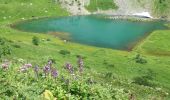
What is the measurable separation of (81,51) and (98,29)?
5038 cm

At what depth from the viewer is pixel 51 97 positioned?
1803 centimetres

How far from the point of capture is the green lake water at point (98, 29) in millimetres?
131250

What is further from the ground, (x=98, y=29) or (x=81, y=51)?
(x=81, y=51)

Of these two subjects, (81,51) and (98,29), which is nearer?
(81,51)

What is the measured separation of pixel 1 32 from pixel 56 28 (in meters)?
26.7

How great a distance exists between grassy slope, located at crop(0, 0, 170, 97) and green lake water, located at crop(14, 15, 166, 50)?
6.11 m

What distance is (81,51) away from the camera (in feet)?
341

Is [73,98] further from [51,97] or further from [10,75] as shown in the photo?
[10,75]

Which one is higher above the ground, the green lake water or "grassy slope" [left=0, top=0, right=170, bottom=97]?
"grassy slope" [left=0, top=0, right=170, bottom=97]

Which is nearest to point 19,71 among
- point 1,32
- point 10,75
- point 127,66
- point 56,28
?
point 10,75

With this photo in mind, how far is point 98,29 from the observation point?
153 meters

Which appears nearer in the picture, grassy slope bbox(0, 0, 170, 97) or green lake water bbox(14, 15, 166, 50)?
grassy slope bbox(0, 0, 170, 97)

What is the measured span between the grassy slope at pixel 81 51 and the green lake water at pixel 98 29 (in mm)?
6111

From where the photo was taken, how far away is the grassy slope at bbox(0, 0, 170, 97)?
230 ft
